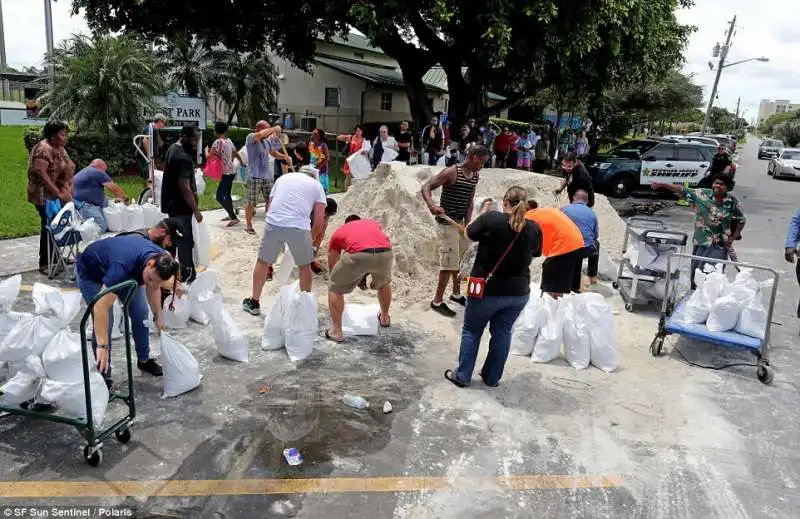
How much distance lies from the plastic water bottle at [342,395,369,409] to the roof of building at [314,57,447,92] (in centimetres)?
2599

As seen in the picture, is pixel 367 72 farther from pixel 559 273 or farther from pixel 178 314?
pixel 178 314

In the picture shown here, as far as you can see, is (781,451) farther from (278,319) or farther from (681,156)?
(681,156)

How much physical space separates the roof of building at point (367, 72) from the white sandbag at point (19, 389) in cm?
2677

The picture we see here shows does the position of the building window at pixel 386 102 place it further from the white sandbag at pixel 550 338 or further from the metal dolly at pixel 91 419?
the metal dolly at pixel 91 419

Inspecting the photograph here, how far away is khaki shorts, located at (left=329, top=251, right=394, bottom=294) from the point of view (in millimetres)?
5184

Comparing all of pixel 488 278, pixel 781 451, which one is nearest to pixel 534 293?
pixel 488 278

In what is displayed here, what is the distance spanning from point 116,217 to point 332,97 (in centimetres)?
2507

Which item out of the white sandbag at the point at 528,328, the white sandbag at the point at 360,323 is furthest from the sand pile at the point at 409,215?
the white sandbag at the point at 528,328

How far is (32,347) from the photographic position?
3520 millimetres

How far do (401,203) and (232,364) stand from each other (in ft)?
11.4

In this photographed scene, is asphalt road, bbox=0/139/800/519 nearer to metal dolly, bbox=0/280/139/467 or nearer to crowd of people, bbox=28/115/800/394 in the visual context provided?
metal dolly, bbox=0/280/139/467

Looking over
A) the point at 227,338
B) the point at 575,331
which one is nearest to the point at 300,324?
the point at 227,338

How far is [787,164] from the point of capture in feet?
83.7

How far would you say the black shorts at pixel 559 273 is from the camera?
19.1 ft
